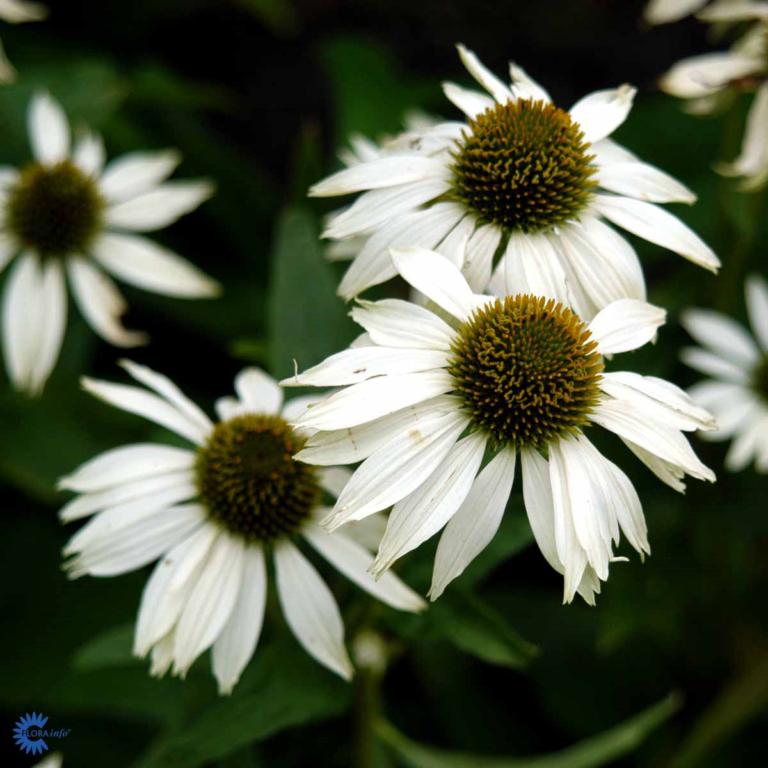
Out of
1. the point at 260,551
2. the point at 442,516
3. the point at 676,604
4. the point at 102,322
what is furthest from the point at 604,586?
the point at 102,322

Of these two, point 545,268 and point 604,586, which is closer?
point 545,268

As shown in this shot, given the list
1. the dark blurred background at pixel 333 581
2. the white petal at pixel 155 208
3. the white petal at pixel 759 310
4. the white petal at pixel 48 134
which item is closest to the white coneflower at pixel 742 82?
the dark blurred background at pixel 333 581

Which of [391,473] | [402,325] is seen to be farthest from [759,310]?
[391,473]

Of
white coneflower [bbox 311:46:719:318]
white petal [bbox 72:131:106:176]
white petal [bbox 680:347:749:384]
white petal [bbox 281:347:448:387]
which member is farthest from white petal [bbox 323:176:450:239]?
white petal [bbox 72:131:106:176]

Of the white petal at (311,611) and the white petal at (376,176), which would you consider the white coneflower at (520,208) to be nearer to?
the white petal at (376,176)

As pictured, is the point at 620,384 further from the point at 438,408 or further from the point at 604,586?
the point at 604,586

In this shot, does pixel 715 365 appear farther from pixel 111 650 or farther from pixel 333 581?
pixel 111 650
